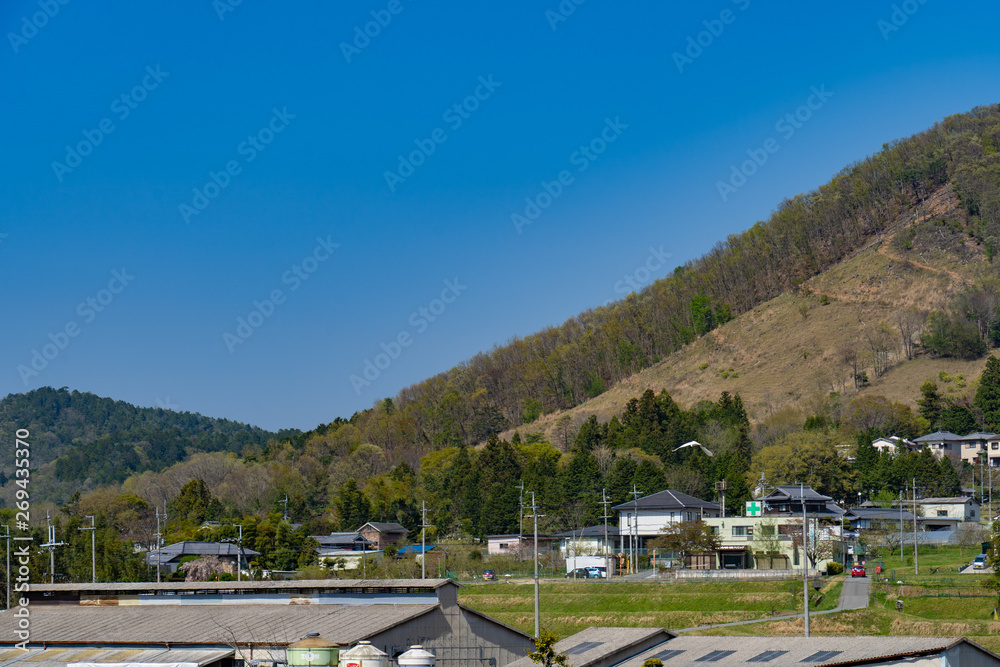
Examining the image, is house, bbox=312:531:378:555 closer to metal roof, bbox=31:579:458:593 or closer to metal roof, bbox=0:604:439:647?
metal roof, bbox=31:579:458:593

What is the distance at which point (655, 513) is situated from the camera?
7750cm

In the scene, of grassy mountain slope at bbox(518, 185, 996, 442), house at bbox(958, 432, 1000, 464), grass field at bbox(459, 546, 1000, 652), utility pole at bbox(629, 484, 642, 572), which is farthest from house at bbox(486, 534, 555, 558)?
grassy mountain slope at bbox(518, 185, 996, 442)

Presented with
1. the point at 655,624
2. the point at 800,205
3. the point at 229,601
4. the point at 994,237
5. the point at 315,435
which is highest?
the point at 800,205

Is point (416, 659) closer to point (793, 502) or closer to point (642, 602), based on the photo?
point (642, 602)

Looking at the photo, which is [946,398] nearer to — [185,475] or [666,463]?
[666,463]

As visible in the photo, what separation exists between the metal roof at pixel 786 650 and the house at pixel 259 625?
196 inches

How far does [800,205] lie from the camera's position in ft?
558

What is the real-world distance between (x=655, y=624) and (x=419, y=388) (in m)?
117

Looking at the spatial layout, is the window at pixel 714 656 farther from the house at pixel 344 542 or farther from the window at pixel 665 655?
the house at pixel 344 542

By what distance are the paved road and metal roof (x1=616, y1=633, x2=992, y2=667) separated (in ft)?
69.6

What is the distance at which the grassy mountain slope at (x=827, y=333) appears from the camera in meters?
129

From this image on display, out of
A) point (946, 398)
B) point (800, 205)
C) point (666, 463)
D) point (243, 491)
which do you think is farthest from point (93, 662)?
point (800, 205)

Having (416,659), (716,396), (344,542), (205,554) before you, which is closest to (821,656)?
(416,659)

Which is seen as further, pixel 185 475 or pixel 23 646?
pixel 185 475
